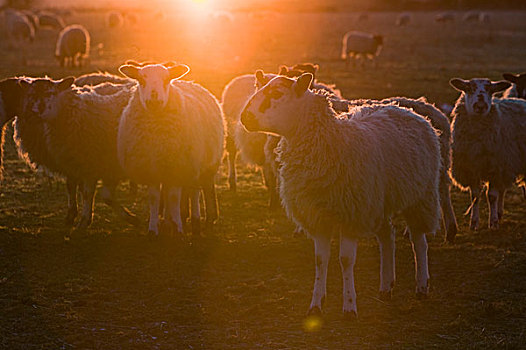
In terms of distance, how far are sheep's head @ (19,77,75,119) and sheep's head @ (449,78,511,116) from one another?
4.97m

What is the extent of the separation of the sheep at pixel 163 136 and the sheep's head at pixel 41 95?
0.92m

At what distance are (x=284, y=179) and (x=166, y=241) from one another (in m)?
2.84

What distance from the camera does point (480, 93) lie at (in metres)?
8.73

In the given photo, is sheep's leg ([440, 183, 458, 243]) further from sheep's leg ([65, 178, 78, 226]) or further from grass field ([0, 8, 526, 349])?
sheep's leg ([65, 178, 78, 226])

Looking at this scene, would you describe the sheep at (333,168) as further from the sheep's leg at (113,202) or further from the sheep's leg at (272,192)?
the sheep's leg at (272,192)

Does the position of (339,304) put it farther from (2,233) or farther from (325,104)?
(2,233)

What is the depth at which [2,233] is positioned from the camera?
27.8 feet

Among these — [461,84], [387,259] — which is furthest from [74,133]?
[461,84]

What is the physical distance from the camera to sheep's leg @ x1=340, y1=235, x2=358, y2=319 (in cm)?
569

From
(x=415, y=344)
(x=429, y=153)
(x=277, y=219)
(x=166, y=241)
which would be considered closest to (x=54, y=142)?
(x=166, y=241)

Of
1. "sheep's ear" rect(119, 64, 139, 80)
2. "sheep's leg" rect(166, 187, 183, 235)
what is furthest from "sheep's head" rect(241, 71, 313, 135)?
"sheep's leg" rect(166, 187, 183, 235)

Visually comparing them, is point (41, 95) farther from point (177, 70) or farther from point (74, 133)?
point (177, 70)

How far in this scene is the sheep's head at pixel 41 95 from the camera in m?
8.36

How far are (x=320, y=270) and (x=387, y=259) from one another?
927 mm
